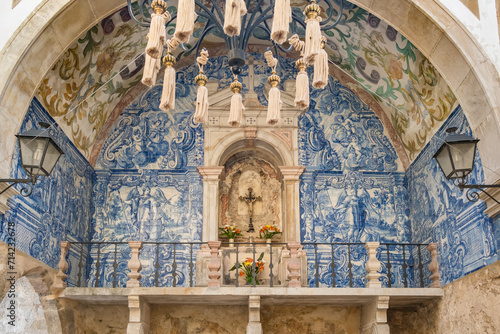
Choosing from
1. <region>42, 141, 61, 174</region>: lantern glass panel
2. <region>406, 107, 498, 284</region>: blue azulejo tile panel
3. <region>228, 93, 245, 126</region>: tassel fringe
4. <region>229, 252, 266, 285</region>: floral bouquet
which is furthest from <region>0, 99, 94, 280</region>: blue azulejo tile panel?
<region>406, 107, 498, 284</region>: blue azulejo tile panel

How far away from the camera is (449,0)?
22.0 ft

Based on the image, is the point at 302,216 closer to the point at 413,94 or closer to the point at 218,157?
the point at 218,157

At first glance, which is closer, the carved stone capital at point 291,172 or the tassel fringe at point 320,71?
the tassel fringe at point 320,71

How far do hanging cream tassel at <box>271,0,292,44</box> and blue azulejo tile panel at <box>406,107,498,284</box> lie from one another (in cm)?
337

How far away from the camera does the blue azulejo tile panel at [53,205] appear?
261 inches

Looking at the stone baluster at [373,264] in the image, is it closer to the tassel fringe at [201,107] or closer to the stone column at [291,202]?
the stone column at [291,202]

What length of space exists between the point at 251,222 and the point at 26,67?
4.49 m

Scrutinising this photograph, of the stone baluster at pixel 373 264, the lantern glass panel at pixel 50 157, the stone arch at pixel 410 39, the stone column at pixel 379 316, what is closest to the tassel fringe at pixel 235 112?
the lantern glass panel at pixel 50 157

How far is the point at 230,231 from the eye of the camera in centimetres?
902

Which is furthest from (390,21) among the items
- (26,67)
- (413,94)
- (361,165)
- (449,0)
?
(26,67)

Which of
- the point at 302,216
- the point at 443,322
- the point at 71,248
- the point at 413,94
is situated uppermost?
the point at 413,94

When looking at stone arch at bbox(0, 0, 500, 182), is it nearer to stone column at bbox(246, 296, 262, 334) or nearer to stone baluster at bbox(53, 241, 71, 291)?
stone baluster at bbox(53, 241, 71, 291)

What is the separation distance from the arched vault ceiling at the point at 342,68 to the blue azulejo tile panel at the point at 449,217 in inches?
12.5

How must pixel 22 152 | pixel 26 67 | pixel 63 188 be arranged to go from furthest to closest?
pixel 63 188
pixel 26 67
pixel 22 152
